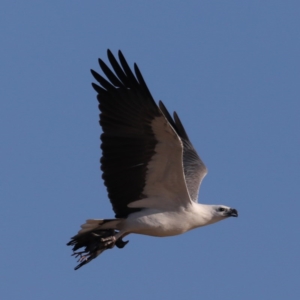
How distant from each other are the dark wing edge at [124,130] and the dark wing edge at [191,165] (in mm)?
2046

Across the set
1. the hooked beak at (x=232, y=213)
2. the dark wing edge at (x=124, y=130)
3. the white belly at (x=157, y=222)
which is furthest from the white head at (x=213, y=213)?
the dark wing edge at (x=124, y=130)

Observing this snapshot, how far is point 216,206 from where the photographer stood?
15.4 m

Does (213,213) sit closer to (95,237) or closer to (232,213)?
(232,213)

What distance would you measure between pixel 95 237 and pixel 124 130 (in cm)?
179

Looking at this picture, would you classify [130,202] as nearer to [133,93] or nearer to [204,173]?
[133,93]

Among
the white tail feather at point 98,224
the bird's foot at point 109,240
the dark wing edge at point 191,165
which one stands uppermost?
the dark wing edge at point 191,165

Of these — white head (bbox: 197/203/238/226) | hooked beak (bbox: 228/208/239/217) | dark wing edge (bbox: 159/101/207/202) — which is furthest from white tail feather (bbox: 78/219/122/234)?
dark wing edge (bbox: 159/101/207/202)

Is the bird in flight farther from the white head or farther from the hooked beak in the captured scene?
the hooked beak

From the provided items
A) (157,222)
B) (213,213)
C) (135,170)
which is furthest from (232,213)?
(135,170)

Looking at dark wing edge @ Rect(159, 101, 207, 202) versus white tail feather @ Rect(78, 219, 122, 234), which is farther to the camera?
dark wing edge @ Rect(159, 101, 207, 202)

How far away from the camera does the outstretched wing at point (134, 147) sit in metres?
14.1

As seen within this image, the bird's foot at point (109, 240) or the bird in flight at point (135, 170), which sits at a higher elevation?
the bird in flight at point (135, 170)

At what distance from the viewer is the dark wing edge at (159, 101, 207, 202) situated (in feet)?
54.9

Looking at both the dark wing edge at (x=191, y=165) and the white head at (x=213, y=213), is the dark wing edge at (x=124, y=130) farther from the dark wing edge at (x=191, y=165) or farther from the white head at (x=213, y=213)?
the dark wing edge at (x=191, y=165)
